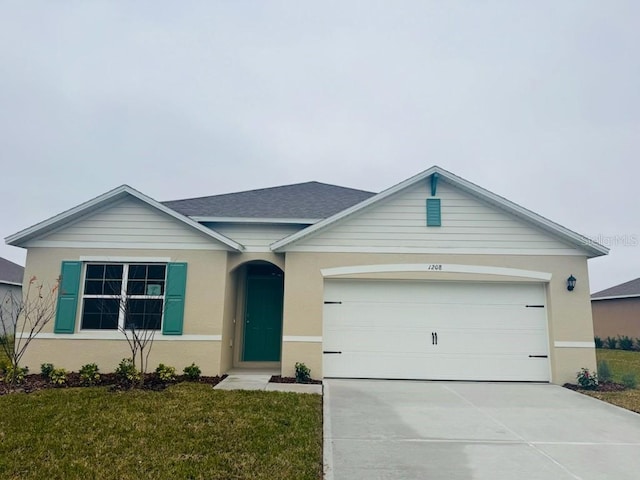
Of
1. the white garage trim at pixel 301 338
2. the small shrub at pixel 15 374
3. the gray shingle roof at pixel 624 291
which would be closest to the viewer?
the small shrub at pixel 15 374

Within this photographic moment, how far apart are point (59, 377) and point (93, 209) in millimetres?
3872

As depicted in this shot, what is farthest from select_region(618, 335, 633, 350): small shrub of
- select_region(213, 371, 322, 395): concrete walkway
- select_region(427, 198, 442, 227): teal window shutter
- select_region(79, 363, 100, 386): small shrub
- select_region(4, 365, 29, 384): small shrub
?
select_region(4, 365, 29, 384): small shrub

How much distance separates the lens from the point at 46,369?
916 centimetres

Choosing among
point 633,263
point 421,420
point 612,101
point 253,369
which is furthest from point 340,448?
point 633,263

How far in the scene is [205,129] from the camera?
24.8m

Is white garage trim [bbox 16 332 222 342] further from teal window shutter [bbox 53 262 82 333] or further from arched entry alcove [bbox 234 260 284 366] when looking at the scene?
arched entry alcove [bbox 234 260 284 366]

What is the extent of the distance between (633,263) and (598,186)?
18.4m

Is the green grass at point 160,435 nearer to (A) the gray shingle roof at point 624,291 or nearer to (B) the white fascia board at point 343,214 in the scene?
(B) the white fascia board at point 343,214

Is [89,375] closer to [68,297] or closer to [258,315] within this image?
[68,297]

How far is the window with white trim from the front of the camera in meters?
9.56

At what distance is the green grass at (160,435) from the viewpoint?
438 cm

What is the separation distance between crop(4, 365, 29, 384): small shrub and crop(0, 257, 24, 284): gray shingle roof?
50.4ft

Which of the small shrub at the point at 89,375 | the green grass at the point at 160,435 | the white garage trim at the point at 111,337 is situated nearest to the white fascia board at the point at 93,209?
the white garage trim at the point at 111,337

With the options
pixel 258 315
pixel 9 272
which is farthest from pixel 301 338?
pixel 9 272
